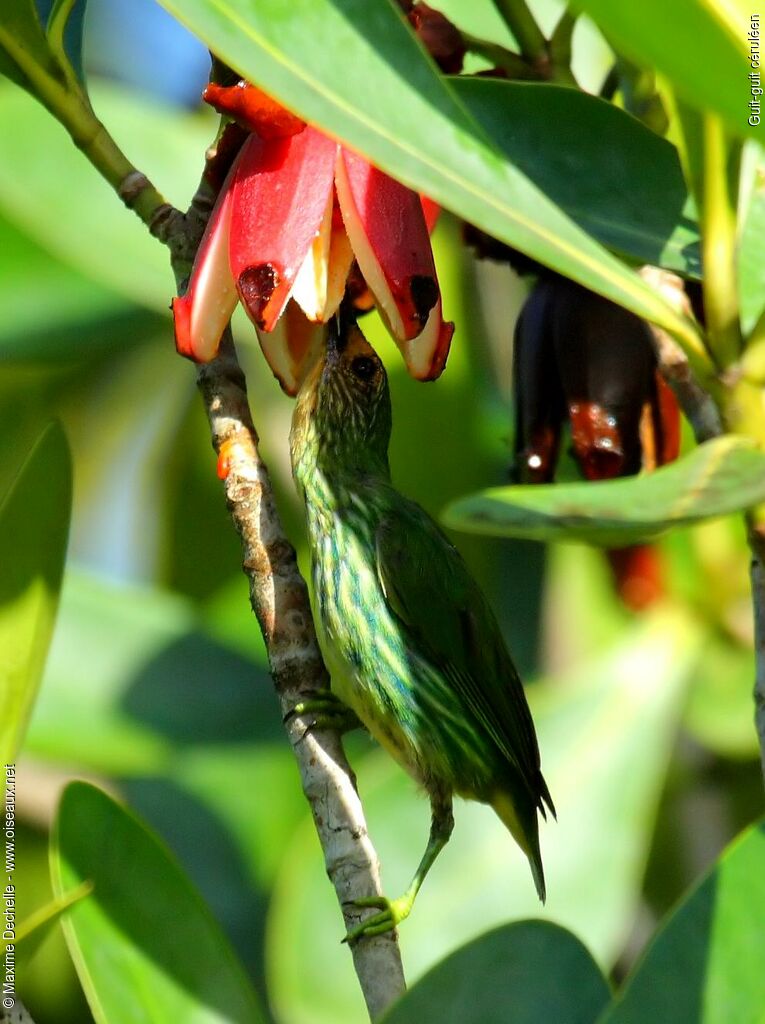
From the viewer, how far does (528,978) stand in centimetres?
131

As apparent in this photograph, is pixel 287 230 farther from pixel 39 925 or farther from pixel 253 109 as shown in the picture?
pixel 39 925

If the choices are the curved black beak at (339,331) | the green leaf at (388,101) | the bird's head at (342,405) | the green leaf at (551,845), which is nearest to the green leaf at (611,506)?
the green leaf at (388,101)

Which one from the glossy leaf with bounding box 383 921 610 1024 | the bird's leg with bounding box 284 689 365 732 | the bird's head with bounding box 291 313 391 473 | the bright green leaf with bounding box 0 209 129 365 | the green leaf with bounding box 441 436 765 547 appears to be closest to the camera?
the green leaf with bounding box 441 436 765 547

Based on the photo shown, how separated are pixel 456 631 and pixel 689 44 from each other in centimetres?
144

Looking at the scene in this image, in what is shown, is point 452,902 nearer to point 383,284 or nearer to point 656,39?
point 383,284

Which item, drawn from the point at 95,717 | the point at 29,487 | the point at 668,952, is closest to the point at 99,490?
the point at 95,717

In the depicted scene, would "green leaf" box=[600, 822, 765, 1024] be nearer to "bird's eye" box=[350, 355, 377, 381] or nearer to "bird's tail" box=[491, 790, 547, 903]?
"bird's tail" box=[491, 790, 547, 903]

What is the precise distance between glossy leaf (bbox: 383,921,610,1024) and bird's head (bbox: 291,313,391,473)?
1338 millimetres

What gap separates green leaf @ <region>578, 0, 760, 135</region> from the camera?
106cm

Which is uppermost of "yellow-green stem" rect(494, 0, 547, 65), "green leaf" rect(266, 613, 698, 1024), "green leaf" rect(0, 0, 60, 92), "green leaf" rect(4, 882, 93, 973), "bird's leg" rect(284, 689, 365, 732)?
"green leaf" rect(0, 0, 60, 92)

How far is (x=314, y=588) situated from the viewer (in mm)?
2410

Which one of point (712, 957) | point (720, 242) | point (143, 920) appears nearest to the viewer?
point (712, 957)

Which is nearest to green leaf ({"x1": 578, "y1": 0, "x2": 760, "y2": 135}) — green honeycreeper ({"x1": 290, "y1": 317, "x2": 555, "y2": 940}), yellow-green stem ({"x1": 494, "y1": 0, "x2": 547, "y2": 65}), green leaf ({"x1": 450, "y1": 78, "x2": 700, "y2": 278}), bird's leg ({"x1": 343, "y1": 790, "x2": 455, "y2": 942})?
green leaf ({"x1": 450, "y1": 78, "x2": 700, "y2": 278})

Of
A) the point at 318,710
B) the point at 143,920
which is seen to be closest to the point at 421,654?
the point at 318,710
